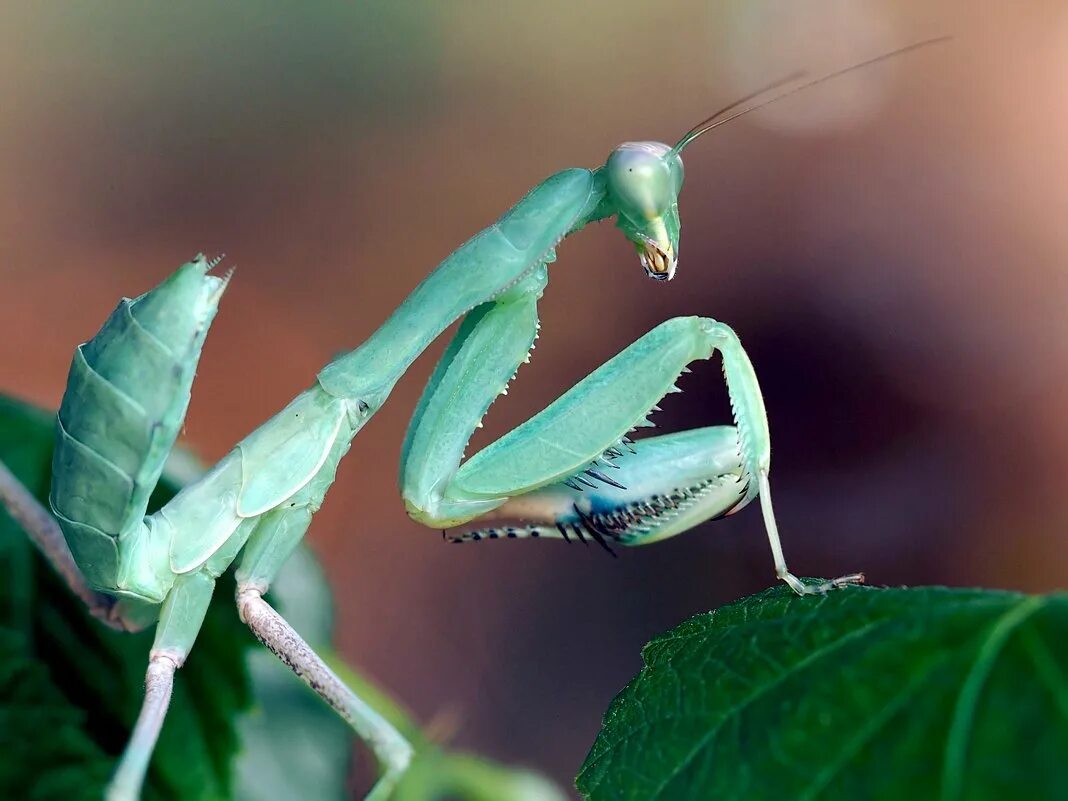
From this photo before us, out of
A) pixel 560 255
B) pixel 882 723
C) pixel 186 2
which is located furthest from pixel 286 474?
pixel 186 2

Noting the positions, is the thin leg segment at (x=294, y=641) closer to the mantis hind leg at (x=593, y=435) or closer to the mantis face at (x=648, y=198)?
the mantis hind leg at (x=593, y=435)

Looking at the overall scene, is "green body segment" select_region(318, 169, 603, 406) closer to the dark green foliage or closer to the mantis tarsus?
the mantis tarsus

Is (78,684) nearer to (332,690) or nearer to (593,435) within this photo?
(332,690)

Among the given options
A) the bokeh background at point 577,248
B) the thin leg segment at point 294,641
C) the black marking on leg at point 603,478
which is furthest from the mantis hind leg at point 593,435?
the bokeh background at point 577,248

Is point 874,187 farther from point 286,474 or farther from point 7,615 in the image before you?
point 7,615

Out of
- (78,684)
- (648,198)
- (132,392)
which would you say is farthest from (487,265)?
(78,684)
